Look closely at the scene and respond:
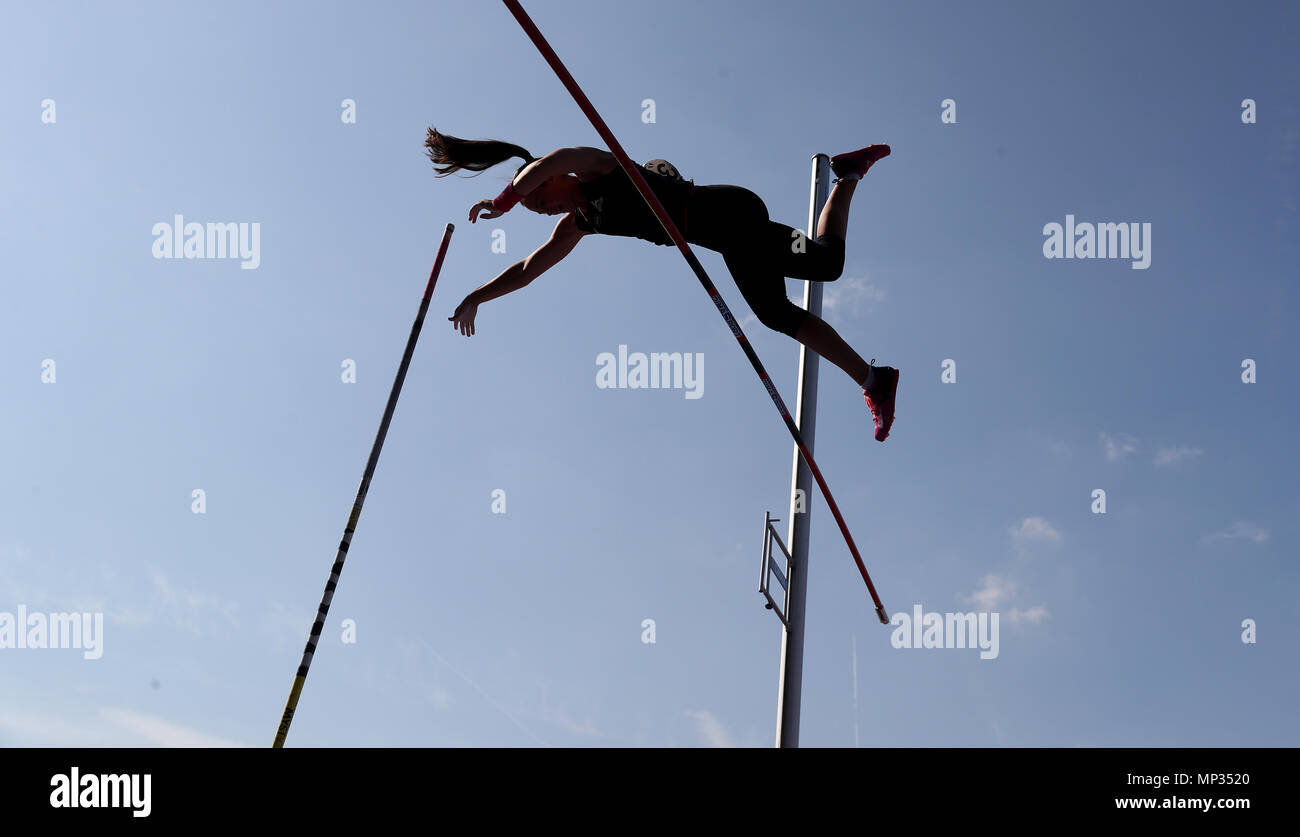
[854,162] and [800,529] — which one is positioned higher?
[854,162]

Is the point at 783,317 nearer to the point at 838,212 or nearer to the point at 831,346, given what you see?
the point at 831,346

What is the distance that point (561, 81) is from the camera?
4879mm

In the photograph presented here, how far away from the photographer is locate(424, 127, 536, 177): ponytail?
18.6 feet

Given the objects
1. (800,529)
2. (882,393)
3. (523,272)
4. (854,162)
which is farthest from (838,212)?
(800,529)

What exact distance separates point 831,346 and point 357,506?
315cm

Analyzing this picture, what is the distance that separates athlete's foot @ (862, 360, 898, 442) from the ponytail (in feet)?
7.88

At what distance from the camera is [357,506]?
6602mm

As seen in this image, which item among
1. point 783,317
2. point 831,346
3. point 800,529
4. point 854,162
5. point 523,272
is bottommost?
point 800,529

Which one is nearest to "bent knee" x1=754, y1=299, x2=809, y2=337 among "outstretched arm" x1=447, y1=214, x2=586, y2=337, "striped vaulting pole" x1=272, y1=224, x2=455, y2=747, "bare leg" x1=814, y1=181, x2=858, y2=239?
"bare leg" x1=814, y1=181, x2=858, y2=239

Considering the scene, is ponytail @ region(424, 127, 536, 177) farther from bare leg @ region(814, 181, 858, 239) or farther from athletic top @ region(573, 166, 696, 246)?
bare leg @ region(814, 181, 858, 239)

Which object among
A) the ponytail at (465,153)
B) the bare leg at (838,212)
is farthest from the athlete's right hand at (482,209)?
the bare leg at (838,212)
